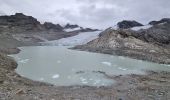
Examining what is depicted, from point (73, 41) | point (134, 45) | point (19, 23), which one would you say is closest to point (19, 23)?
point (19, 23)

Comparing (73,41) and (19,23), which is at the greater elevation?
(19,23)

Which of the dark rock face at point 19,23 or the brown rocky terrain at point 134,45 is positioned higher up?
the dark rock face at point 19,23

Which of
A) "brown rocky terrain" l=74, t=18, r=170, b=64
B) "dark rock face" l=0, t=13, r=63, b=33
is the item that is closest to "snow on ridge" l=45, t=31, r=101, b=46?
"dark rock face" l=0, t=13, r=63, b=33

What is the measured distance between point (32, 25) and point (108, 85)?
11725cm

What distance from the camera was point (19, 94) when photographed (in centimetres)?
1675

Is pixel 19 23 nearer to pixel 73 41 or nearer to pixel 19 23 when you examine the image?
pixel 19 23

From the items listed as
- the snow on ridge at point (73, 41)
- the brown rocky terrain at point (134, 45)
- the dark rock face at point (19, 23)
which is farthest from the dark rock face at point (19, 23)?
the brown rocky terrain at point (134, 45)

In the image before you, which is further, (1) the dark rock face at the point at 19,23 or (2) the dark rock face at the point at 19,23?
(2) the dark rock face at the point at 19,23

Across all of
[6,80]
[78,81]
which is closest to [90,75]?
[78,81]

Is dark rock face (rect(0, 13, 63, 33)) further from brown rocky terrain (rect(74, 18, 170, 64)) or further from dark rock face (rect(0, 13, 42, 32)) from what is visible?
brown rocky terrain (rect(74, 18, 170, 64))

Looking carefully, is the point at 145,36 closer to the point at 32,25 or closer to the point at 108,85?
the point at 108,85

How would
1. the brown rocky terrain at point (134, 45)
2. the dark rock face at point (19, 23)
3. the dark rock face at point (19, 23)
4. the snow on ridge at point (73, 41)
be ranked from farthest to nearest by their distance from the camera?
the dark rock face at point (19, 23) → the dark rock face at point (19, 23) → the snow on ridge at point (73, 41) → the brown rocky terrain at point (134, 45)

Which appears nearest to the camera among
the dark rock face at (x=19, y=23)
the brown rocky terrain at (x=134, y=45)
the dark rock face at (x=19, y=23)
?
the brown rocky terrain at (x=134, y=45)

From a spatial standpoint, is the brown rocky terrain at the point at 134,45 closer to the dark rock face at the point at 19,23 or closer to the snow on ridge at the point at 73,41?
the snow on ridge at the point at 73,41
